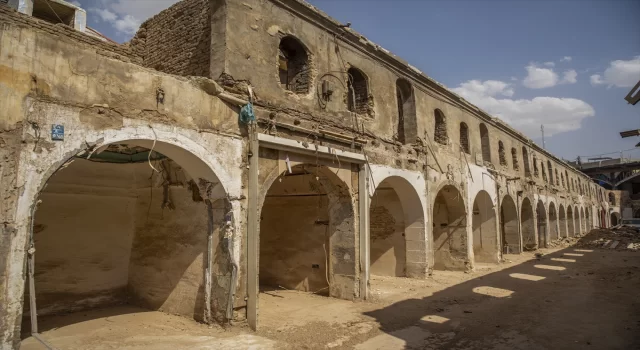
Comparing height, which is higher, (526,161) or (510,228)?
(526,161)

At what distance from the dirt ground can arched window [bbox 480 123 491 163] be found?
21.1 ft

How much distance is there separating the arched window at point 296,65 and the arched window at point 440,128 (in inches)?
239

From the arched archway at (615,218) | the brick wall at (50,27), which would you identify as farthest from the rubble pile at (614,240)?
the brick wall at (50,27)

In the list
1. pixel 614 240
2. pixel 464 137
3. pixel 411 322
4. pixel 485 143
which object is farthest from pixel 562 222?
pixel 411 322

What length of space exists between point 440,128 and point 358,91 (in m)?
4.35

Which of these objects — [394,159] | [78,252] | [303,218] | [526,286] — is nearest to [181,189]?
[78,252]

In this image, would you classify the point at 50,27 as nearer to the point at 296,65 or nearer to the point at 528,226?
the point at 296,65

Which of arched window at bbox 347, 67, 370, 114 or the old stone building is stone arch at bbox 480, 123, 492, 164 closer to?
the old stone building

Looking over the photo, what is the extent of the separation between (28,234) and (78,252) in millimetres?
3778

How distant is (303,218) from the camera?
10047 mm

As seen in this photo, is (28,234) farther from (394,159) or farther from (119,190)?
(394,159)

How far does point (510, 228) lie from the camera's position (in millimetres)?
18672

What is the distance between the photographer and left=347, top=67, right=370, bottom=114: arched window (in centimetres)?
985

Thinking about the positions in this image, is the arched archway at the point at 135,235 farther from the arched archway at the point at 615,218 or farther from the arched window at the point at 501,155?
the arched archway at the point at 615,218
